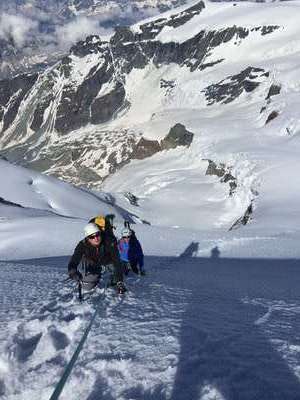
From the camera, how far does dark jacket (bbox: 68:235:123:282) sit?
10.1 meters

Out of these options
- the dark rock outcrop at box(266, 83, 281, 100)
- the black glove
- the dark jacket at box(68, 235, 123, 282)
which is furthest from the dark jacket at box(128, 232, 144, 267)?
the dark rock outcrop at box(266, 83, 281, 100)

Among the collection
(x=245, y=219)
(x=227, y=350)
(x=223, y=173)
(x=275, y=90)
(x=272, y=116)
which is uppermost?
(x=275, y=90)

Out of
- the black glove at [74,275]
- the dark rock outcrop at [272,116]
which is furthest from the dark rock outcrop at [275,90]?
the black glove at [74,275]

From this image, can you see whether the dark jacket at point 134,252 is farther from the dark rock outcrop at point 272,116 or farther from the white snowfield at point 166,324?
the dark rock outcrop at point 272,116

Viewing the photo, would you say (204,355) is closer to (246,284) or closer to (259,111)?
(246,284)

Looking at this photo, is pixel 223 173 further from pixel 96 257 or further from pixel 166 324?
pixel 166 324

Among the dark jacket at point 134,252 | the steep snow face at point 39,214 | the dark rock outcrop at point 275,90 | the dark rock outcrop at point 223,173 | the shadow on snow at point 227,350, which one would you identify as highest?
the dark rock outcrop at point 275,90

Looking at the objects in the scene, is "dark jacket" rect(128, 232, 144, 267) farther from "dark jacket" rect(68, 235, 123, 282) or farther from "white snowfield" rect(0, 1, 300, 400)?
"dark jacket" rect(68, 235, 123, 282)

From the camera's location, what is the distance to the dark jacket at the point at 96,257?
33.3 feet

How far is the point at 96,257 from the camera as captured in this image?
33.7 ft

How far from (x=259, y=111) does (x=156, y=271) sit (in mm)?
185462

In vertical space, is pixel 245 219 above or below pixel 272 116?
below

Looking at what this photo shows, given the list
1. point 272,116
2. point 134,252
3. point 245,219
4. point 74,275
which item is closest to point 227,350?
point 74,275

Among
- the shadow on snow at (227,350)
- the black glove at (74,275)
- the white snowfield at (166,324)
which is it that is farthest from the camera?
the black glove at (74,275)
